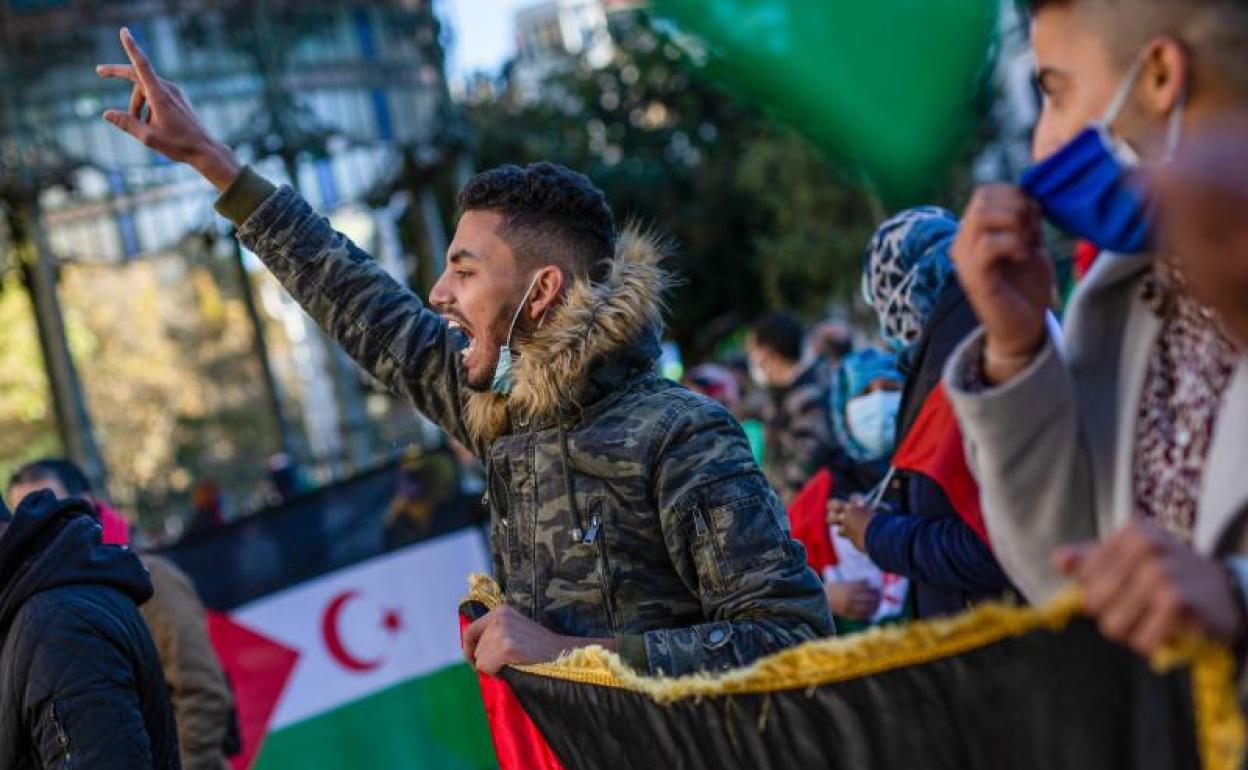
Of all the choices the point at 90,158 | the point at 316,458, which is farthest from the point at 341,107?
the point at 316,458

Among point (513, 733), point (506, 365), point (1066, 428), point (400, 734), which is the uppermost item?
point (506, 365)

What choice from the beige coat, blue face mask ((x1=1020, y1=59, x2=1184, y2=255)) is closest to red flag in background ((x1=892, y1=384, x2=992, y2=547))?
the beige coat

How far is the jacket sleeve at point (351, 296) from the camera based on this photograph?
11.2 feet

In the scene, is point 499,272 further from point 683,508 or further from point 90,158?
point 90,158

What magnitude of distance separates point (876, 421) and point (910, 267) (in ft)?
4.10

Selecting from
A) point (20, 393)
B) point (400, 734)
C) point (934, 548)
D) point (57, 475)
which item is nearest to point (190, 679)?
point (57, 475)

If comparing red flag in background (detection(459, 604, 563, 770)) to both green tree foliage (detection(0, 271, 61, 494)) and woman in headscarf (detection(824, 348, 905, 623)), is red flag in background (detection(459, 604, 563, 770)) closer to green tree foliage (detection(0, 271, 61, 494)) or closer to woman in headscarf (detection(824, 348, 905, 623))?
woman in headscarf (detection(824, 348, 905, 623))

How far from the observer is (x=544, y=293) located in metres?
3.14

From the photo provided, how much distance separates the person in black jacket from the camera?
11.0 feet

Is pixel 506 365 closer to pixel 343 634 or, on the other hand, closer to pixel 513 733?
pixel 513 733

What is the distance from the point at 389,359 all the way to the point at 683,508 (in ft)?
2.91

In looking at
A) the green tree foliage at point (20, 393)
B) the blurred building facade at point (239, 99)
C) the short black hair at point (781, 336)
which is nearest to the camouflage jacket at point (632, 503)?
the short black hair at point (781, 336)

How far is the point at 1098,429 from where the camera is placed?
1.95m

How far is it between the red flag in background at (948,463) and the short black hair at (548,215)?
79 centimetres
